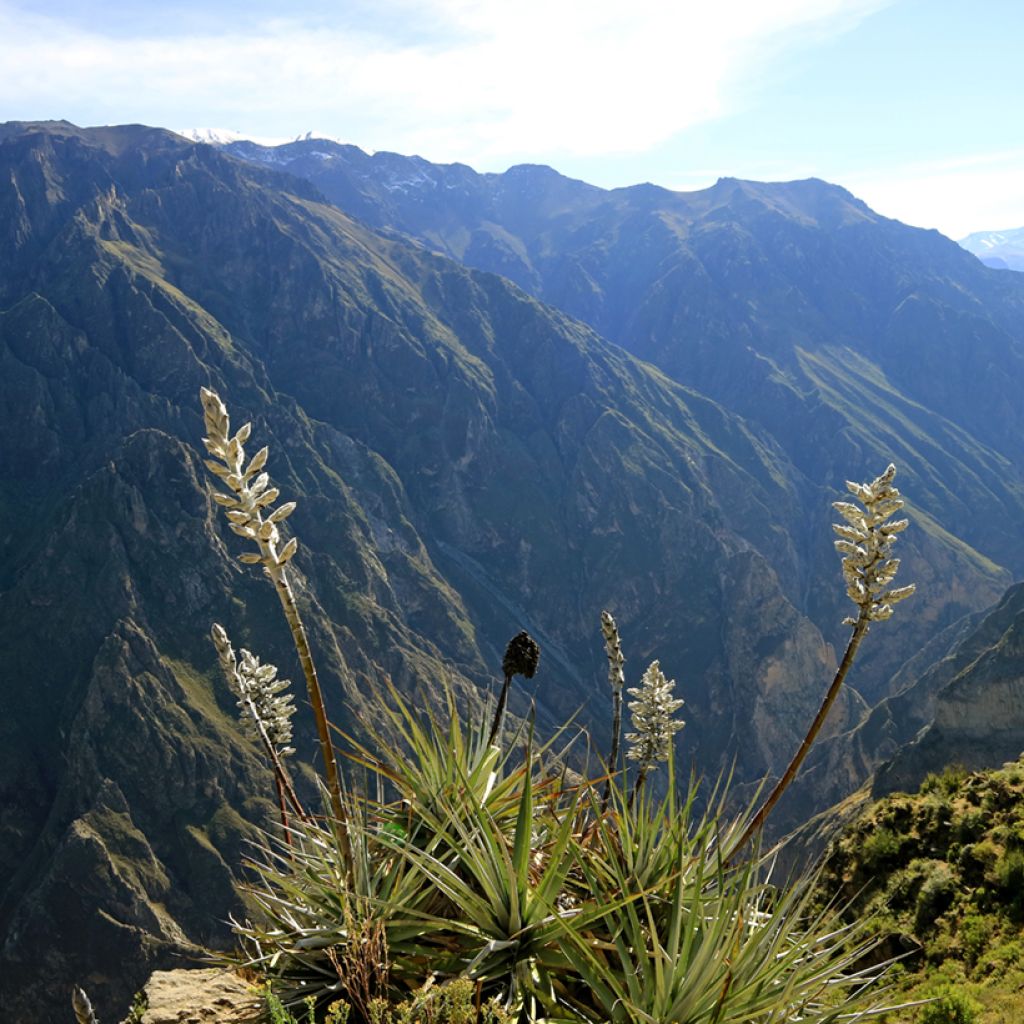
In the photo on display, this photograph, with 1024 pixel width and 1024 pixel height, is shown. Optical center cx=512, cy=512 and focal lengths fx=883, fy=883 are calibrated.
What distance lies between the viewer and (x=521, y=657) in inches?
328

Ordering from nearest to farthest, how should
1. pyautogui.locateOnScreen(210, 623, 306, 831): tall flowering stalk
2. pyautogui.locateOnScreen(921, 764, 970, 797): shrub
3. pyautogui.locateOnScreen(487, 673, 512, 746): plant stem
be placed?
1. pyautogui.locateOnScreen(487, 673, 512, 746): plant stem
2. pyautogui.locateOnScreen(210, 623, 306, 831): tall flowering stalk
3. pyautogui.locateOnScreen(921, 764, 970, 797): shrub

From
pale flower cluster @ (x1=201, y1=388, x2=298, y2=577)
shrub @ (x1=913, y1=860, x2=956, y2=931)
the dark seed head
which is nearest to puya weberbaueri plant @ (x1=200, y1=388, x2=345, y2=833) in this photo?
pale flower cluster @ (x1=201, y1=388, x2=298, y2=577)

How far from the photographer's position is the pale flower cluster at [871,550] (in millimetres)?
8055

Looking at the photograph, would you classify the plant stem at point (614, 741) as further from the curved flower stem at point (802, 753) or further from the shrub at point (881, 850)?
the shrub at point (881, 850)

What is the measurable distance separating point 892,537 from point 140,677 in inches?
5724

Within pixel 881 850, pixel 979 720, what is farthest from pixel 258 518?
pixel 979 720

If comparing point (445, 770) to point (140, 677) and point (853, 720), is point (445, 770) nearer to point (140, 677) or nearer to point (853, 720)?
point (140, 677)

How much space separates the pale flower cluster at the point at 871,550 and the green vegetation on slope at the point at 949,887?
8.32 ft

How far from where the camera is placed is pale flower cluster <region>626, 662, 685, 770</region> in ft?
37.8

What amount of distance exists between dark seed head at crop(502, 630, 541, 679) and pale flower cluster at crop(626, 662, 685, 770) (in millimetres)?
3367

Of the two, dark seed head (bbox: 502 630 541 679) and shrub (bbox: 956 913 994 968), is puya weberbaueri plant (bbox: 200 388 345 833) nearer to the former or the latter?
dark seed head (bbox: 502 630 541 679)

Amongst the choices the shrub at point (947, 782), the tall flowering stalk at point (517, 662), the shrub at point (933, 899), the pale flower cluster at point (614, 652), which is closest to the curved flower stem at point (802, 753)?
the tall flowering stalk at point (517, 662)

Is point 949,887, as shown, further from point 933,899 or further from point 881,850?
point 881,850

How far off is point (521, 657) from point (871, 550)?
3413mm
